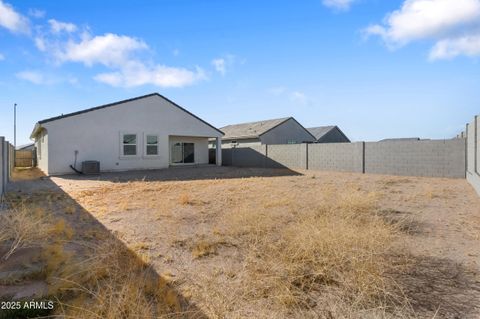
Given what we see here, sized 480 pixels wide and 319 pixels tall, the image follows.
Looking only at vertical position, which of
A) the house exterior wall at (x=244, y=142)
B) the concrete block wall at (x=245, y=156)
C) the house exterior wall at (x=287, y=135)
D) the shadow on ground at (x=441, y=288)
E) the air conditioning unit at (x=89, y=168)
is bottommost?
the shadow on ground at (x=441, y=288)

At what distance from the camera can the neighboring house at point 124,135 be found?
16.5m

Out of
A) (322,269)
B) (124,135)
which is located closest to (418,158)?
(322,269)

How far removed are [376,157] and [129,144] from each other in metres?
14.8

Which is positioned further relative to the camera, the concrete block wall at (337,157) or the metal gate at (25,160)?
the metal gate at (25,160)

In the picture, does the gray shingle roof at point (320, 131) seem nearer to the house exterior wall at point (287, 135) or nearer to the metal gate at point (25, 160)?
the house exterior wall at point (287, 135)

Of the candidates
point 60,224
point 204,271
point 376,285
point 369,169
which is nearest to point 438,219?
point 376,285

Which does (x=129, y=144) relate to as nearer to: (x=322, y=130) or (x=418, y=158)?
(x=418, y=158)

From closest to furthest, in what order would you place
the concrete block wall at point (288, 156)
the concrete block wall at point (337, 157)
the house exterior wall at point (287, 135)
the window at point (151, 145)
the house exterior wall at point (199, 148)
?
the concrete block wall at point (337, 157)
the window at point (151, 145)
the concrete block wall at point (288, 156)
the house exterior wall at point (199, 148)
the house exterior wall at point (287, 135)

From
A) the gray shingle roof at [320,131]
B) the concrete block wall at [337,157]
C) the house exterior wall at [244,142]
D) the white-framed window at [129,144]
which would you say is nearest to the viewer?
the concrete block wall at [337,157]

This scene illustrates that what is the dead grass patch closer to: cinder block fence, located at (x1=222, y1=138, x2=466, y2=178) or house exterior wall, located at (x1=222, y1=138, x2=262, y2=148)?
cinder block fence, located at (x1=222, y1=138, x2=466, y2=178)

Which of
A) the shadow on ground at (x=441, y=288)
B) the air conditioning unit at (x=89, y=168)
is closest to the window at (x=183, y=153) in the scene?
the air conditioning unit at (x=89, y=168)

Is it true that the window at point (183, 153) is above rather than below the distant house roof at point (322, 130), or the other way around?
below

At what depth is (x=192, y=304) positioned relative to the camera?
9.75ft

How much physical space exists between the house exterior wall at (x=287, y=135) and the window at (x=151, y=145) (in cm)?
1223
